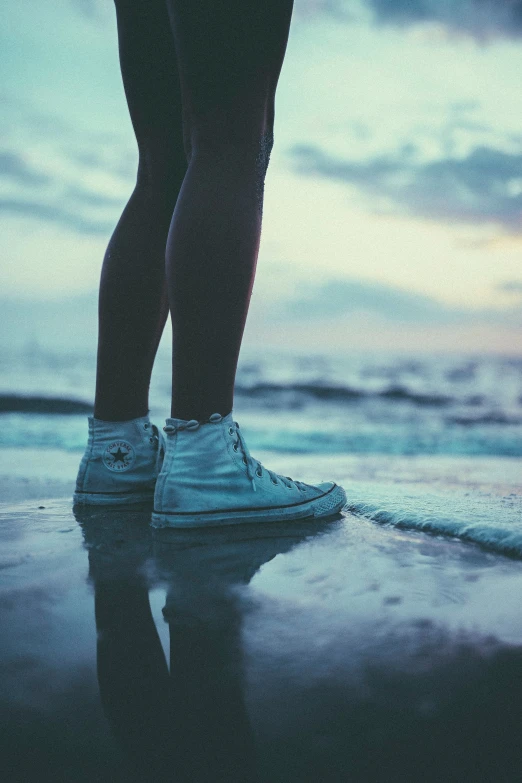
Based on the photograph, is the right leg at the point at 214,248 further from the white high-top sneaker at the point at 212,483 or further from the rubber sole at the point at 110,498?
the rubber sole at the point at 110,498

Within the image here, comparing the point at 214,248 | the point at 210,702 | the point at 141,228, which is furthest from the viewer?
the point at 141,228

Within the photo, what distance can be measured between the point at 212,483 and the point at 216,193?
0.61 meters

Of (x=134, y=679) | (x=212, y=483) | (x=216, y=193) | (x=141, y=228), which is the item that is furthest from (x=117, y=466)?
(x=134, y=679)

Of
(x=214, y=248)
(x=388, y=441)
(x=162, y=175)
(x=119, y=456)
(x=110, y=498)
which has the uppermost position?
(x=162, y=175)

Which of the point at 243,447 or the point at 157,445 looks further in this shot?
the point at 157,445

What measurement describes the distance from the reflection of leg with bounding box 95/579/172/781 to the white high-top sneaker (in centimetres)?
37

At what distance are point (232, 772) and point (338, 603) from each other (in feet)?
1.16

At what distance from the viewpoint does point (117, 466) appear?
147 cm

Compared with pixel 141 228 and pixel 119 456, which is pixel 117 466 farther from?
pixel 141 228

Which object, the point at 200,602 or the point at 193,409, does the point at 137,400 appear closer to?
the point at 193,409

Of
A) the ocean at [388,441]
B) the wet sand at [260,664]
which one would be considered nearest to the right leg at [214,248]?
the wet sand at [260,664]

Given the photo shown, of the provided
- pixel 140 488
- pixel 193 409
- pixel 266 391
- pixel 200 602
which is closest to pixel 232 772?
pixel 200 602

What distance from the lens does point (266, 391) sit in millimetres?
10781

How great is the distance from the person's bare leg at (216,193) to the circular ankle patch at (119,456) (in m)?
0.30
